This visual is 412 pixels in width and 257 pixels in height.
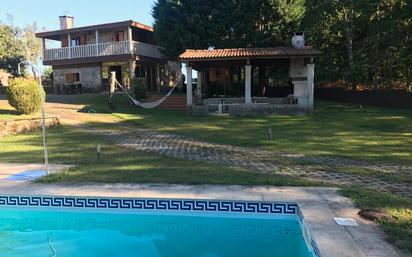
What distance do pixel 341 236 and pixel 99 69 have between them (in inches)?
1047

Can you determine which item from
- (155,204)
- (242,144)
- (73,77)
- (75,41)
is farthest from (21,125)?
(75,41)

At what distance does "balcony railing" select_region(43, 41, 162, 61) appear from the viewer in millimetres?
27391

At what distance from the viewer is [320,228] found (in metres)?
4.62

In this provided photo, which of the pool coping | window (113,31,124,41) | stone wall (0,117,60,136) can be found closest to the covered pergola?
stone wall (0,117,60,136)

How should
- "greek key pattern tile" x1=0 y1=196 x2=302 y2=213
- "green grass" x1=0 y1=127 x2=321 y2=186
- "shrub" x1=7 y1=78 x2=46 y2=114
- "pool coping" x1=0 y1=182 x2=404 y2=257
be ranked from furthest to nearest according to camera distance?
"shrub" x1=7 y1=78 x2=46 y2=114 → "green grass" x1=0 y1=127 x2=321 y2=186 → "greek key pattern tile" x1=0 y1=196 x2=302 y2=213 → "pool coping" x1=0 y1=182 x2=404 y2=257

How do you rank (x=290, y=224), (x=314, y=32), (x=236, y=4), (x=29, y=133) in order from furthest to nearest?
(x=314, y=32) → (x=236, y=4) → (x=29, y=133) → (x=290, y=224)

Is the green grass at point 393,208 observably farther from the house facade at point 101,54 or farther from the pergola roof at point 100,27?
the pergola roof at point 100,27

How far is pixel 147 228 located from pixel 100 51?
24.0 metres

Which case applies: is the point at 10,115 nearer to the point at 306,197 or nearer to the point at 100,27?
the point at 306,197

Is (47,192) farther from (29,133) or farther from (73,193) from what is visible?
(29,133)

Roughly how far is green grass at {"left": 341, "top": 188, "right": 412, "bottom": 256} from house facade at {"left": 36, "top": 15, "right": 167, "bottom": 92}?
75.1 feet

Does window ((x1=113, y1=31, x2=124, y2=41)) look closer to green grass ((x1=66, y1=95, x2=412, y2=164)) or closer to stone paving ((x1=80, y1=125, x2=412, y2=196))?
green grass ((x1=66, y1=95, x2=412, y2=164))

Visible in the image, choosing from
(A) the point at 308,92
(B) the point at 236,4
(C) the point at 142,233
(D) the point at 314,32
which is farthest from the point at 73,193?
(D) the point at 314,32

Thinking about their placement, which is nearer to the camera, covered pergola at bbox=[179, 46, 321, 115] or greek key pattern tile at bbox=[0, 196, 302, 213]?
greek key pattern tile at bbox=[0, 196, 302, 213]
